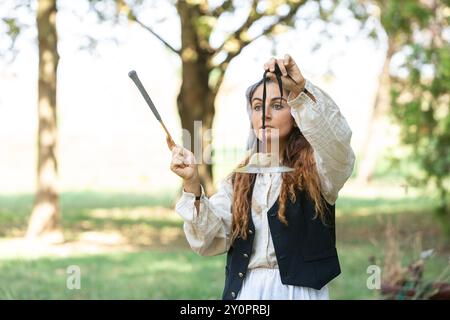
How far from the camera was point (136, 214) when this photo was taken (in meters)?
17.0

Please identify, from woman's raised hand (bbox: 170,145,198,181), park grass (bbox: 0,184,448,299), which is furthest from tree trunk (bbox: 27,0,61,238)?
woman's raised hand (bbox: 170,145,198,181)

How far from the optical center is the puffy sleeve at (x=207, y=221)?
3.01m

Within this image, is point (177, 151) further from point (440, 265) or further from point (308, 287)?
point (440, 265)

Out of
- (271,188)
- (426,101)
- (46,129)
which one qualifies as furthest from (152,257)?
(271,188)

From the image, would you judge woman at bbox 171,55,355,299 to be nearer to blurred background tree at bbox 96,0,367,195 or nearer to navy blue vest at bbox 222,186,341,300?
navy blue vest at bbox 222,186,341,300

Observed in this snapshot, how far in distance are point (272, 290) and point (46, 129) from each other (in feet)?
31.4

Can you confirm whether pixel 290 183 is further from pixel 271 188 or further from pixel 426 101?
pixel 426 101

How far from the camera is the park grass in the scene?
7.81 meters

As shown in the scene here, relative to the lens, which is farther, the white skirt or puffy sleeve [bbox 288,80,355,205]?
the white skirt

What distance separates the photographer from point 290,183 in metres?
3.10

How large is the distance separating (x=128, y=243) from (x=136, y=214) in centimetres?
460

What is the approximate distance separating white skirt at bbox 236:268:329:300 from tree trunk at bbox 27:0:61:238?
9308 mm

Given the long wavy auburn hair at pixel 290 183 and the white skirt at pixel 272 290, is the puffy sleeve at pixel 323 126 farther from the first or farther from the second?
the white skirt at pixel 272 290
